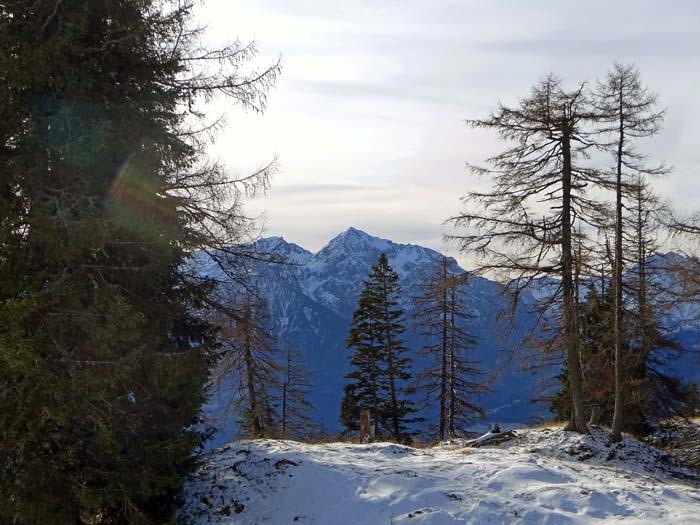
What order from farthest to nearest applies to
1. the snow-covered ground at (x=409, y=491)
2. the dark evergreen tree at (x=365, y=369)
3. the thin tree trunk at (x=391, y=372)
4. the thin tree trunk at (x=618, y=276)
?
the dark evergreen tree at (x=365, y=369) → the thin tree trunk at (x=391, y=372) → the thin tree trunk at (x=618, y=276) → the snow-covered ground at (x=409, y=491)

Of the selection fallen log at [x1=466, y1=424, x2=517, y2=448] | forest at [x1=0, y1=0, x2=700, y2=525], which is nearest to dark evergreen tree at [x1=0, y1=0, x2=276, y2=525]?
forest at [x1=0, y1=0, x2=700, y2=525]

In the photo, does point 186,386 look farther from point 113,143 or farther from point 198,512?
point 113,143

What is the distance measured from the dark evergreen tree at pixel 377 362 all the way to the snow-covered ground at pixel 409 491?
16.1 metres

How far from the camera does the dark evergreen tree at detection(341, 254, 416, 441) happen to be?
27.9 meters

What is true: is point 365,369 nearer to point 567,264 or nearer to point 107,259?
point 567,264

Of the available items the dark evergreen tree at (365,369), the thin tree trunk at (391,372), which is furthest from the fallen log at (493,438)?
the dark evergreen tree at (365,369)

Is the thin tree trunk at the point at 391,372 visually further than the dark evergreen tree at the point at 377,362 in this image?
No

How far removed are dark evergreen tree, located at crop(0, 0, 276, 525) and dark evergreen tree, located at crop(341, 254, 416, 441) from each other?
19.6 m

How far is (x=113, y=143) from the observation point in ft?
24.7

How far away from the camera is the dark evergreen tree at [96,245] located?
654cm

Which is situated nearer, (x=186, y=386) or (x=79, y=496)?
(x=79, y=496)

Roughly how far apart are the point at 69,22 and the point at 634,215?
1554cm

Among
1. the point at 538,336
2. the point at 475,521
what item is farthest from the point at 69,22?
the point at 538,336

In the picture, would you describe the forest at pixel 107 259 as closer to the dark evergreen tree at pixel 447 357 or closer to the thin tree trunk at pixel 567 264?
the thin tree trunk at pixel 567 264
